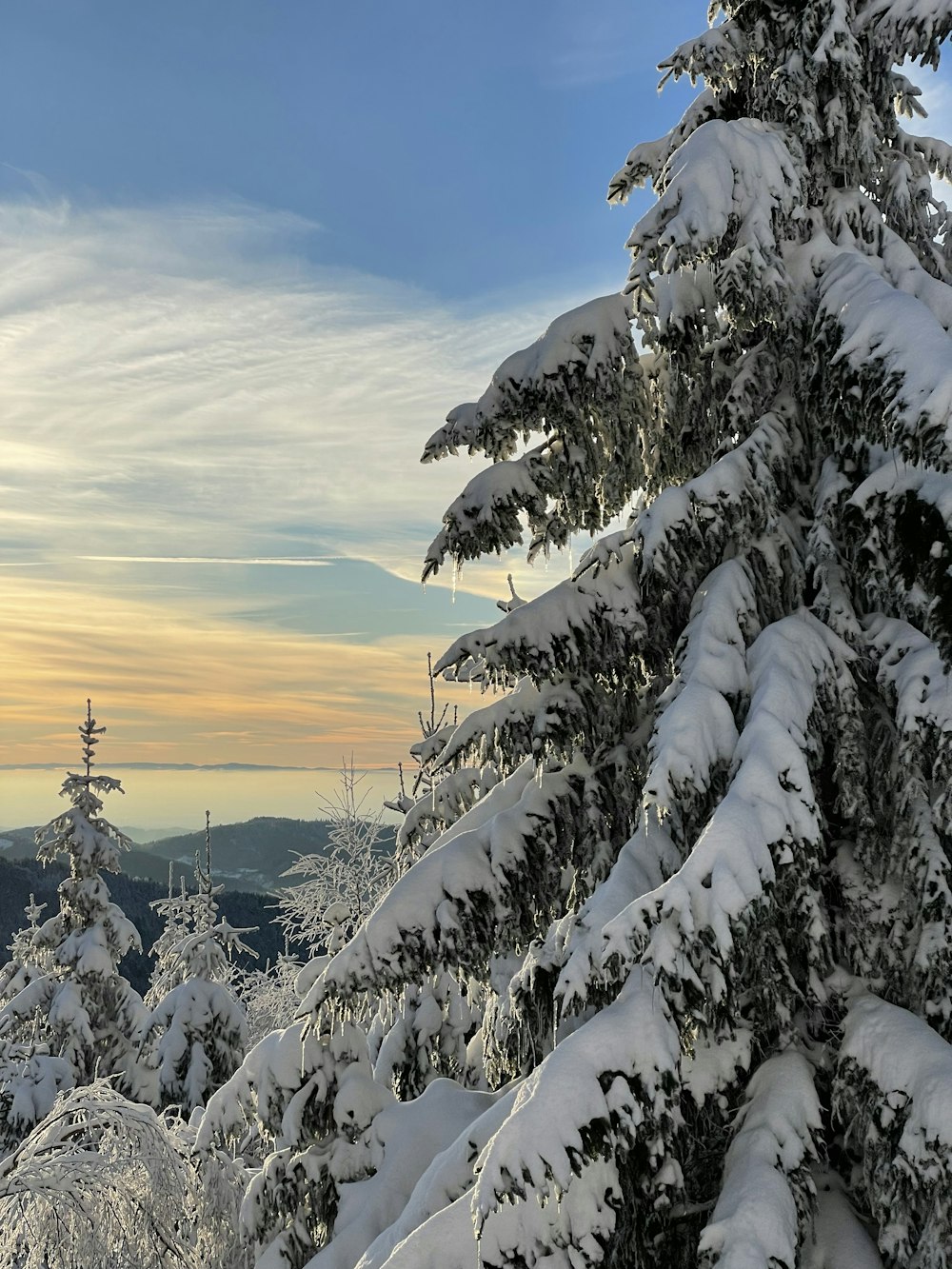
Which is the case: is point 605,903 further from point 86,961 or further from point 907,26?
point 86,961

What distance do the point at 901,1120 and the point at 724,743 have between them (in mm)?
1840

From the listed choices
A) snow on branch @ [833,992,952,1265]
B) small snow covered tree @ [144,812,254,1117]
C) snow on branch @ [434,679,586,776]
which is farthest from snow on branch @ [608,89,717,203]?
small snow covered tree @ [144,812,254,1117]

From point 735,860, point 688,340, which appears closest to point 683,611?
point 688,340

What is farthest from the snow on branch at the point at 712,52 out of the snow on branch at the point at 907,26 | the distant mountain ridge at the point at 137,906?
the distant mountain ridge at the point at 137,906

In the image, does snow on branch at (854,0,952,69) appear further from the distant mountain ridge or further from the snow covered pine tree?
the distant mountain ridge

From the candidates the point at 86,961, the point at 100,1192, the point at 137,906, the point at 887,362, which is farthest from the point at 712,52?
the point at 137,906

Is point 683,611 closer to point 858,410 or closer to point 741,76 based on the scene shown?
point 858,410

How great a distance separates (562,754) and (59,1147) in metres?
7.75

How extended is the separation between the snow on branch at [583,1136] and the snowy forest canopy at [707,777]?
1 cm

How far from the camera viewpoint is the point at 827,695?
18.1 ft

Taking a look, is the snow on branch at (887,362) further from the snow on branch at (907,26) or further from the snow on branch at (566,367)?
the snow on branch at (907,26)

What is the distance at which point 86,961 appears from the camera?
2314 cm

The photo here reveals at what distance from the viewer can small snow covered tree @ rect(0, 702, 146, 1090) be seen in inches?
905

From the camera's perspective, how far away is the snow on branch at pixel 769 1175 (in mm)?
4301
